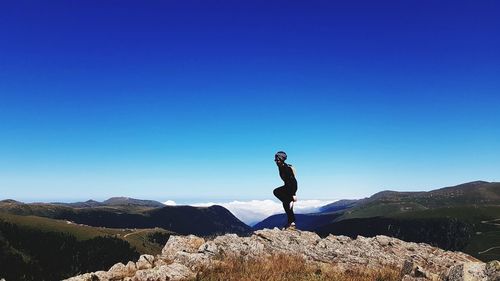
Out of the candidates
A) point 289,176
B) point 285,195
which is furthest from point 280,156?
point 285,195

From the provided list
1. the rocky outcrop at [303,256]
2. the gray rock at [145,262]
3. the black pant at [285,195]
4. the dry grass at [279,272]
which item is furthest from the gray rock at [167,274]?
the black pant at [285,195]

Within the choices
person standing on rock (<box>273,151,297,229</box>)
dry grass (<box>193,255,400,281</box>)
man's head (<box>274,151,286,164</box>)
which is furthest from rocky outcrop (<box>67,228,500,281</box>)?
man's head (<box>274,151,286,164</box>)

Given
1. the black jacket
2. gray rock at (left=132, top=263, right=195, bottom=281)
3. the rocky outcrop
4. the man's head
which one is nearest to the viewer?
the rocky outcrop

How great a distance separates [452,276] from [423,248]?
2266 centimetres

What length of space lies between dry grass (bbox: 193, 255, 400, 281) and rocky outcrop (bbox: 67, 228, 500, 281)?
76 centimetres

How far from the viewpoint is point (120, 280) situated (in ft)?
55.7

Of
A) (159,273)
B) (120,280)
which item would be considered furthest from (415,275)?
(120,280)

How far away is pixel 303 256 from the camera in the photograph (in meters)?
21.5

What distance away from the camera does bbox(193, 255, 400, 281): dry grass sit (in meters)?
14.1

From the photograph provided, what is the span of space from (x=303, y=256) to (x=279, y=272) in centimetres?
699

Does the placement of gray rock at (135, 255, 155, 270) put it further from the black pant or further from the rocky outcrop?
the black pant

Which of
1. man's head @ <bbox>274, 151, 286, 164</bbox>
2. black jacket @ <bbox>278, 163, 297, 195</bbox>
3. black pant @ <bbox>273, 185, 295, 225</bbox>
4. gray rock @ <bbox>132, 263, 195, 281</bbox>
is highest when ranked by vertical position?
man's head @ <bbox>274, 151, 286, 164</bbox>

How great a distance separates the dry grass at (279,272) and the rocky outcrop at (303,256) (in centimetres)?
76

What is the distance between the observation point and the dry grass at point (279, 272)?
14080mm
